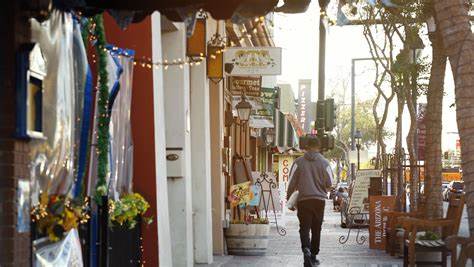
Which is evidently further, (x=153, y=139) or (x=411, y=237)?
(x=411, y=237)

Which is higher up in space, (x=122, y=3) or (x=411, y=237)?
(x=122, y=3)

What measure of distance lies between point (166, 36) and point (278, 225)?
11315 millimetres

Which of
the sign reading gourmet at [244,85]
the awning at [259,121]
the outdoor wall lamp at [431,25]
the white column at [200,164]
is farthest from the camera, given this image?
the awning at [259,121]

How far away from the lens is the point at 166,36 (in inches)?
448

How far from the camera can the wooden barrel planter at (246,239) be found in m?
14.5

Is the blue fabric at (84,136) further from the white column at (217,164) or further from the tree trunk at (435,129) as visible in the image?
the white column at (217,164)

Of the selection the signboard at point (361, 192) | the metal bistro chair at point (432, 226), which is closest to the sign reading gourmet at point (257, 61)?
the metal bistro chair at point (432, 226)

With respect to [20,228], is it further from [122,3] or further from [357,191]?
[357,191]

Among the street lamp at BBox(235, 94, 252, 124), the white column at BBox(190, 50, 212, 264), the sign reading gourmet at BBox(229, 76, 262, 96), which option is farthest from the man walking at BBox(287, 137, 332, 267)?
the sign reading gourmet at BBox(229, 76, 262, 96)

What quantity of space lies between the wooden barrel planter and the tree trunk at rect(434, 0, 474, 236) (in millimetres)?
7295

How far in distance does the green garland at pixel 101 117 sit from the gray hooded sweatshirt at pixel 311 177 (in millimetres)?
5435

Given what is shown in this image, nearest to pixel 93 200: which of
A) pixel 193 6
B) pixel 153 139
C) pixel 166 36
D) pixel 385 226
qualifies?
pixel 193 6

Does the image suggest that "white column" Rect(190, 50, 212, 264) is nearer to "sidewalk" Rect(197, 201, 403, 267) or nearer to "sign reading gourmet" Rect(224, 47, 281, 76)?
"sidewalk" Rect(197, 201, 403, 267)

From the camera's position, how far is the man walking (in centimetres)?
1152
